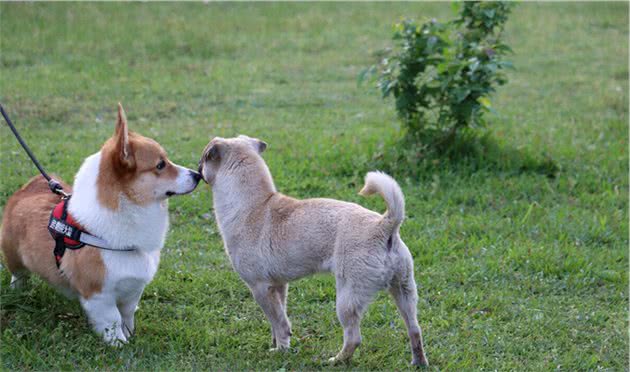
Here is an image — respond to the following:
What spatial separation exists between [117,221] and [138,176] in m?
0.27

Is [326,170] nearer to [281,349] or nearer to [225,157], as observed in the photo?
[225,157]

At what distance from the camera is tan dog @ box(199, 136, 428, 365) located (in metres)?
3.91

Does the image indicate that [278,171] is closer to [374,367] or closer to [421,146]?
[421,146]

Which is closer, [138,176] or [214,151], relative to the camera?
[138,176]

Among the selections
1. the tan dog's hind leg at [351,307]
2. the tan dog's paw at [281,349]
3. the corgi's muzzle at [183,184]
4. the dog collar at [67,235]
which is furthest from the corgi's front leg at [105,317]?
the tan dog's hind leg at [351,307]

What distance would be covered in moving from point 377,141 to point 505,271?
2601mm

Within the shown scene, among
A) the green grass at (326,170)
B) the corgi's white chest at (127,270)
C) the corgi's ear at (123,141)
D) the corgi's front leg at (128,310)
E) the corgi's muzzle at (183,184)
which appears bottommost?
the green grass at (326,170)

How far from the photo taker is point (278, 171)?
282 inches

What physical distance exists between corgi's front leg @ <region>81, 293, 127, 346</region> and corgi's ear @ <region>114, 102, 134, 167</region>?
754mm

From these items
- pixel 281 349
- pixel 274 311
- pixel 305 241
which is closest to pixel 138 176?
pixel 305 241

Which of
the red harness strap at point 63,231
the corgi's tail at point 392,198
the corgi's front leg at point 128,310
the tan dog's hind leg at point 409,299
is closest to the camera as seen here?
the corgi's tail at point 392,198

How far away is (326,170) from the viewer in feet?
23.7

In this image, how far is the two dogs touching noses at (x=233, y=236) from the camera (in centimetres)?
394

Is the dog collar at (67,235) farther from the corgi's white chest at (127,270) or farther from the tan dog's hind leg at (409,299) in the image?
the tan dog's hind leg at (409,299)
